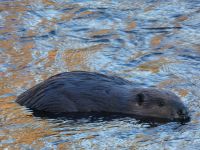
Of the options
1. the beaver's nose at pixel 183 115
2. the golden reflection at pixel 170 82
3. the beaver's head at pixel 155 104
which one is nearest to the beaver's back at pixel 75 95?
the beaver's head at pixel 155 104

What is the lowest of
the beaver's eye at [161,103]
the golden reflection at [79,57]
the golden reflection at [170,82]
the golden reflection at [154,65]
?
the golden reflection at [154,65]

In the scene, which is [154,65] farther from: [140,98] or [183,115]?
[183,115]

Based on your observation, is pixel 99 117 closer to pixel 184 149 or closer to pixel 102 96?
pixel 102 96

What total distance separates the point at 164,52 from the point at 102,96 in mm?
2418

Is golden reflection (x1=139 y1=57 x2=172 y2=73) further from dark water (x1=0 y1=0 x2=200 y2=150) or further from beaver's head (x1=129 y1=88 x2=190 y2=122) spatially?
beaver's head (x1=129 y1=88 x2=190 y2=122)

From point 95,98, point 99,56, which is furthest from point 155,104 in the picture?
point 99,56

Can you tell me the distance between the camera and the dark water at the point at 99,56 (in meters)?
7.29

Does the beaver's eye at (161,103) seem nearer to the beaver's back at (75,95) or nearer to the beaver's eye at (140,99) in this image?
the beaver's eye at (140,99)

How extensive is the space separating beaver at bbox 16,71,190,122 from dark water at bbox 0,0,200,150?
182 millimetres

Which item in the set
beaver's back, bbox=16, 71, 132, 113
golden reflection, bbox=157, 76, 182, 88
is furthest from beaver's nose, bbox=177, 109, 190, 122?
golden reflection, bbox=157, 76, 182, 88

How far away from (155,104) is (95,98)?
0.56m

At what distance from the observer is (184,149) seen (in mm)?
6938

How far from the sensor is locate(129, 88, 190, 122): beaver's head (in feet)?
25.7

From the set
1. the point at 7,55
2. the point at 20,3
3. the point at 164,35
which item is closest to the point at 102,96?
the point at 7,55
